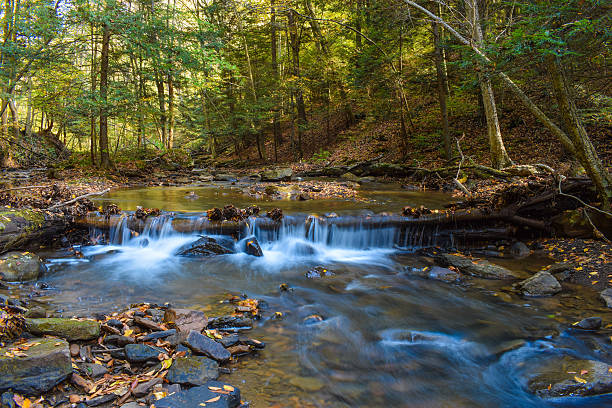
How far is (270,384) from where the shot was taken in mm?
3127

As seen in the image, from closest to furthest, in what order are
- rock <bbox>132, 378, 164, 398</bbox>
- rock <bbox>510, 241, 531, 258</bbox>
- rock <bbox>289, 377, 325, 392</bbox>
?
rock <bbox>132, 378, 164, 398</bbox> < rock <bbox>289, 377, 325, 392</bbox> < rock <bbox>510, 241, 531, 258</bbox>

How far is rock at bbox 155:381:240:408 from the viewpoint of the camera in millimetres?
2463

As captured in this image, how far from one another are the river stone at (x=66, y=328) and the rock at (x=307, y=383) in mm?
2191

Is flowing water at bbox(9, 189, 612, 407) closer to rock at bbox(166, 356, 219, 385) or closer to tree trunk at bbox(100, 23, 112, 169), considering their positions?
rock at bbox(166, 356, 219, 385)

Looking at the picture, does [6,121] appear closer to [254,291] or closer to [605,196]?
[254,291]

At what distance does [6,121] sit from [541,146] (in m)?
30.4

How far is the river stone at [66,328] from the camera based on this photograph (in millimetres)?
3203

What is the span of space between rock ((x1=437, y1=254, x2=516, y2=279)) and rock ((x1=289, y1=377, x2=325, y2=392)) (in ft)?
14.1

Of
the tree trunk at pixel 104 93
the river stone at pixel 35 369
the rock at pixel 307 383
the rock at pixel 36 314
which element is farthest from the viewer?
the tree trunk at pixel 104 93

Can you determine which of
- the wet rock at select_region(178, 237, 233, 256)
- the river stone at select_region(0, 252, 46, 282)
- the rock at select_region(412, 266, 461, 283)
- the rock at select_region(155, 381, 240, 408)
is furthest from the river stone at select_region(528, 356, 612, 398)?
the river stone at select_region(0, 252, 46, 282)

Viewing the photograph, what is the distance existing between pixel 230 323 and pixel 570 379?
150 inches

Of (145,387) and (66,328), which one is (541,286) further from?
(66,328)

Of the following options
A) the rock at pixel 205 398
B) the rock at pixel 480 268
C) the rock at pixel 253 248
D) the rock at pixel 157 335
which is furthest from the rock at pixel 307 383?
the rock at pixel 253 248

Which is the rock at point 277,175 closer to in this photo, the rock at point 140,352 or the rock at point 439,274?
the rock at point 439,274
